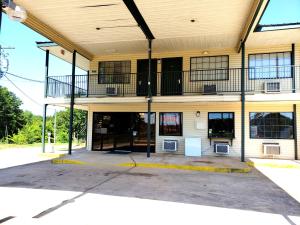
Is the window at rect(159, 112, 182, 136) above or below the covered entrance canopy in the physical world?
below

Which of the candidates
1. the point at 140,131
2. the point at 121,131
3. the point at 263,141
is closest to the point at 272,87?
the point at 263,141

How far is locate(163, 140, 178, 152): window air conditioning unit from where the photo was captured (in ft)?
42.2

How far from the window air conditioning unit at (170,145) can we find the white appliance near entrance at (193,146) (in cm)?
53

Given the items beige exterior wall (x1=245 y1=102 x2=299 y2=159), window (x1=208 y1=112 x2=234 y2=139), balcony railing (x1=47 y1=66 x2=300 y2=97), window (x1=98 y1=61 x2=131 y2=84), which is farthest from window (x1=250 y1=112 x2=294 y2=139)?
window (x1=98 y1=61 x2=131 y2=84)

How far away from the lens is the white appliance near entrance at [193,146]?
12.5 metres

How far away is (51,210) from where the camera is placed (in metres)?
4.99

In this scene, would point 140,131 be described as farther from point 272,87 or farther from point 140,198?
point 140,198

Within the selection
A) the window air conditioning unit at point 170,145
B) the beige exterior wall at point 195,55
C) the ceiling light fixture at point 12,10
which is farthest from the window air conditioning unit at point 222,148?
the ceiling light fixture at point 12,10

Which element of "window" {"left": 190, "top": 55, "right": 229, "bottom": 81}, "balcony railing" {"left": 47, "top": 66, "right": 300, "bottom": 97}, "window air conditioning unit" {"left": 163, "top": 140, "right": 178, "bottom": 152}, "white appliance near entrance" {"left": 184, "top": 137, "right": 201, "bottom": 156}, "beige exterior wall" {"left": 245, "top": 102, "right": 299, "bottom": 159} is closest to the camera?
"beige exterior wall" {"left": 245, "top": 102, "right": 299, "bottom": 159}

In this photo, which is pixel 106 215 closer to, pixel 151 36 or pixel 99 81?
pixel 151 36

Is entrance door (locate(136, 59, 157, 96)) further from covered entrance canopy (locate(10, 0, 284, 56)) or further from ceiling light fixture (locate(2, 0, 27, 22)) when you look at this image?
ceiling light fixture (locate(2, 0, 27, 22))

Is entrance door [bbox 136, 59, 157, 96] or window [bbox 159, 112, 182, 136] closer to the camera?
window [bbox 159, 112, 182, 136]

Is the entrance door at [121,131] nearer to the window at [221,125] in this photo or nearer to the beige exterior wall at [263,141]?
the window at [221,125]

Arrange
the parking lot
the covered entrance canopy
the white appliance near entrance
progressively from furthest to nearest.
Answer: the white appliance near entrance < the covered entrance canopy < the parking lot
